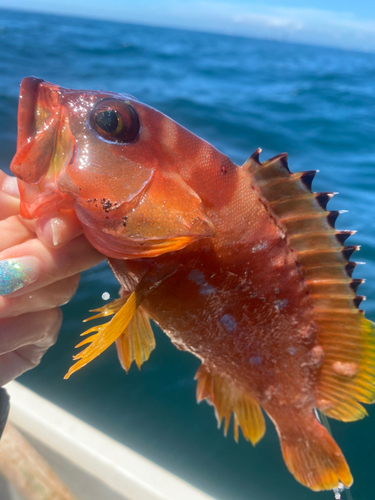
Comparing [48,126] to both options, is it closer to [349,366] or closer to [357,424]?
[349,366]

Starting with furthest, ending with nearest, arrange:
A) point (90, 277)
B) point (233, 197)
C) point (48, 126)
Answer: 1. point (90, 277)
2. point (233, 197)
3. point (48, 126)

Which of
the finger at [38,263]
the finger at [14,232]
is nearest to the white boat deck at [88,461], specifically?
the finger at [38,263]

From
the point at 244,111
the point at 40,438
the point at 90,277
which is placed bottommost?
the point at 40,438

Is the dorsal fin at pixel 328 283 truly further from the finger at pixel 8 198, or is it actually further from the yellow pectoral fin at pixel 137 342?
the finger at pixel 8 198

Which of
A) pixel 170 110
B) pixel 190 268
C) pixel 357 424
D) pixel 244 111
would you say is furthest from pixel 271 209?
pixel 244 111

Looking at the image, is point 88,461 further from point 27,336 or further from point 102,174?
point 102,174

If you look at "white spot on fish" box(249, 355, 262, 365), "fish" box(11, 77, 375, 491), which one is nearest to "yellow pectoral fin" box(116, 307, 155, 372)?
"fish" box(11, 77, 375, 491)

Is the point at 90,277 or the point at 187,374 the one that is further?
the point at 90,277
